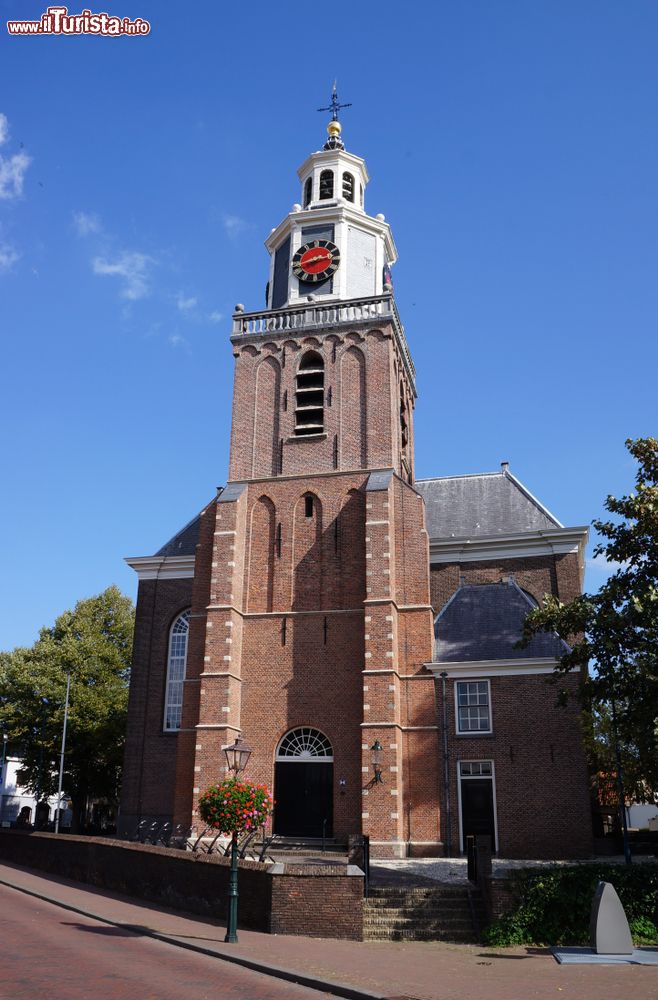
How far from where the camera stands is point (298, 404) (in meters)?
30.6

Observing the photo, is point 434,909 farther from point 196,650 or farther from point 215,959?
point 196,650

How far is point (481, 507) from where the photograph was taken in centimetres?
3453

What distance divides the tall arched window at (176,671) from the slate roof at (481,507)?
11043mm

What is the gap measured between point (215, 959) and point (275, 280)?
1068 inches

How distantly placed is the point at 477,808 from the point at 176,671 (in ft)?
42.3

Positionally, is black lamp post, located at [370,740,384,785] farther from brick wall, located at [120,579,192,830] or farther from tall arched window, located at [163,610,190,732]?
brick wall, located at [120,579,192,830]

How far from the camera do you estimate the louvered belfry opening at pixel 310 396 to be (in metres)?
30.0

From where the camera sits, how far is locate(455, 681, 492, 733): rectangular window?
81.6 ft

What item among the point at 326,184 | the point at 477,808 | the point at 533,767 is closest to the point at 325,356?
the point at 326,184

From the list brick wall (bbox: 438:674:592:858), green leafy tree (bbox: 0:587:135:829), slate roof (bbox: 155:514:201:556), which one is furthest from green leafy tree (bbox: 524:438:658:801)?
green leafy tree (bbox: 0:587:135:829)

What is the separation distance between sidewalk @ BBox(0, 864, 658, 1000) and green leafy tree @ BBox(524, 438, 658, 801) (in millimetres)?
4858

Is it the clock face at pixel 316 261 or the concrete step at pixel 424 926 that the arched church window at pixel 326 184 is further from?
the concrete step at pixel 424 926

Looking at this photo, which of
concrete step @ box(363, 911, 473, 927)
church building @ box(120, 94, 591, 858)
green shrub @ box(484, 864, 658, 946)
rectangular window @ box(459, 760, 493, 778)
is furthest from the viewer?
rectangular window @ box(459, 760, 493, 778)

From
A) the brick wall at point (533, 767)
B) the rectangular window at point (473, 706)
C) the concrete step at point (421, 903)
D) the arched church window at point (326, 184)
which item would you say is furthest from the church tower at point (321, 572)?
the concrete step at point (421, 903)
